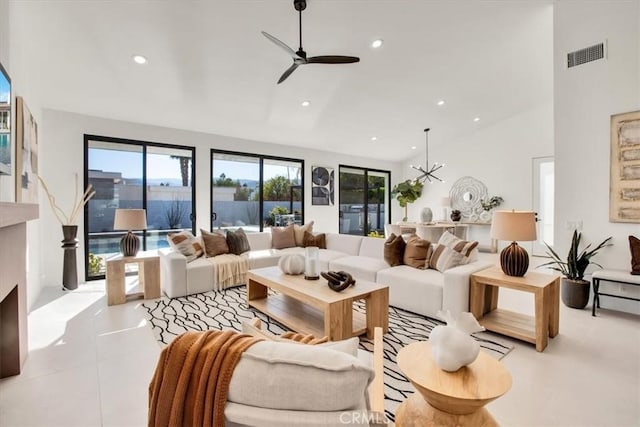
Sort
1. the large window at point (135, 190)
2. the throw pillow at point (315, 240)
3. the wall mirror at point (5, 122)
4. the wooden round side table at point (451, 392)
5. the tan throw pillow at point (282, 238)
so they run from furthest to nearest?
the throw pillow at point (315, 240) < the tan throw pillow at point (282, 238) < the large window at point (135, 190) < the wall mirror at point (5, 122) < the wooden round side table at point (451, 392)

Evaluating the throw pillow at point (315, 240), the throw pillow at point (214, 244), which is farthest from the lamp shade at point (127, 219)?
the throw pillow at point (315, 240)

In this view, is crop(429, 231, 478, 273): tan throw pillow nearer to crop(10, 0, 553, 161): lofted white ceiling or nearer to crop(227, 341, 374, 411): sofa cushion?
crop(10, 0, 553, 161): lofted white ceiling

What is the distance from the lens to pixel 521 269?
2.81 meters

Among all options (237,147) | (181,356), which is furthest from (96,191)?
(181,356)

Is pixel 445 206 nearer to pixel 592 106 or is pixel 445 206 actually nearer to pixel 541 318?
pixel 592 106

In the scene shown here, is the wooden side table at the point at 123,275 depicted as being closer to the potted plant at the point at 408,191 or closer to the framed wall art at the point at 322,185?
the framed wall art at the point at 322,185

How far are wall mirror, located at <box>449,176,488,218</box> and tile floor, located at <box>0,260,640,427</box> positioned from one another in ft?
16.3

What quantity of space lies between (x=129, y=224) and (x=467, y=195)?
7813 millimetres

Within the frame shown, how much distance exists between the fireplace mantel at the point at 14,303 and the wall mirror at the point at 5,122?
0.31m

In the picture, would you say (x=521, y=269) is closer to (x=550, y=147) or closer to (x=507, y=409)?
(x=507, y=409)

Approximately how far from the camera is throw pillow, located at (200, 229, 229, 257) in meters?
4.62

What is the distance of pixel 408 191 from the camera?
8672mm

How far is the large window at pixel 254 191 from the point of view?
612 centimetres

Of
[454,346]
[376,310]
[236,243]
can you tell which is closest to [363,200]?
[236,243]
